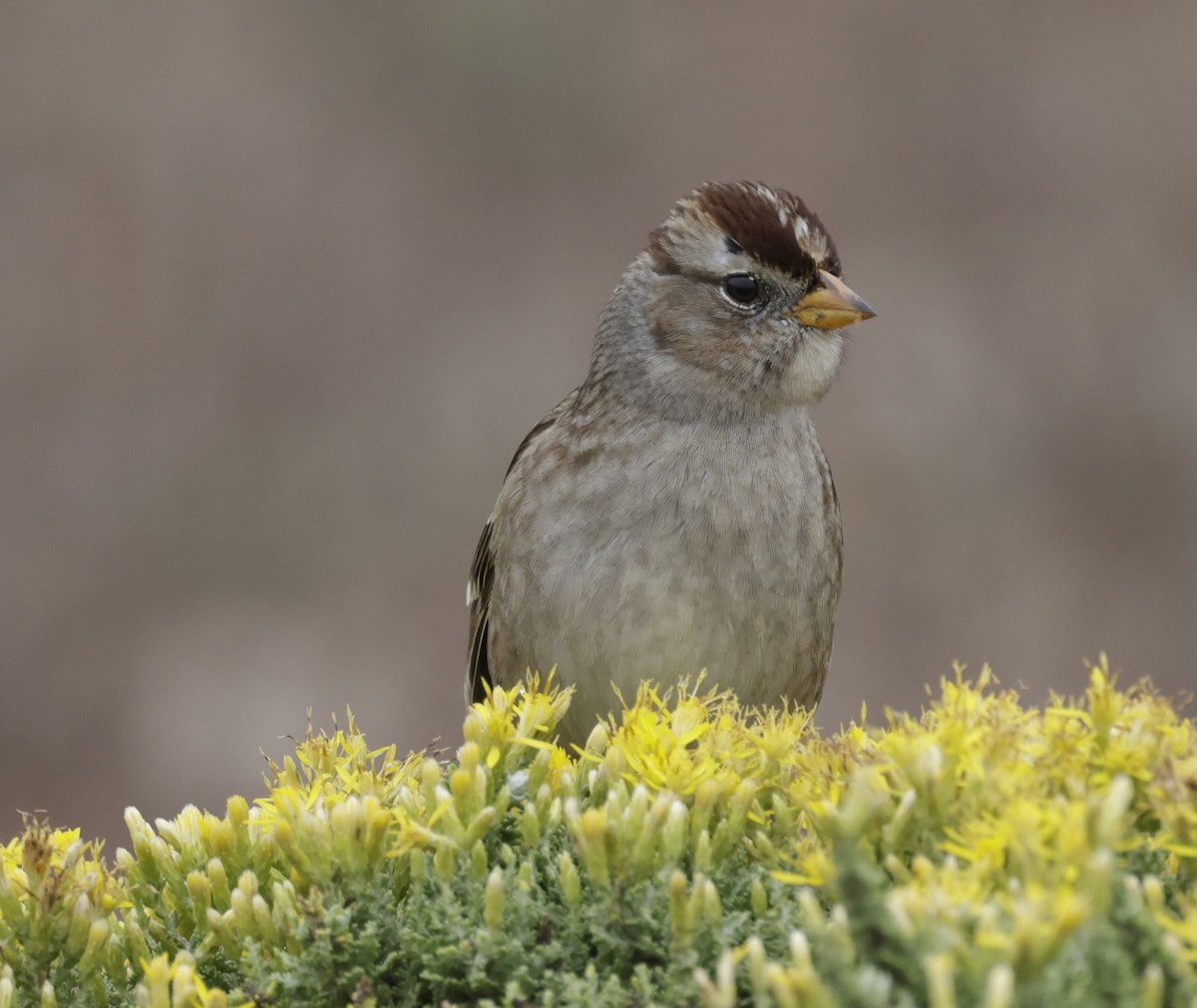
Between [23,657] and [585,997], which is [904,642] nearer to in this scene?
[23,657]

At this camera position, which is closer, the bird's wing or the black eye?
the black eye

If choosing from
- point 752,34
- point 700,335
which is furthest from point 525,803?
point 752,34

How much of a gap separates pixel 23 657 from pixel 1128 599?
22.5ft

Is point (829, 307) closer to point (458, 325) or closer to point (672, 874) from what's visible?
point (672, 874)

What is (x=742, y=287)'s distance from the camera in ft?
15.5

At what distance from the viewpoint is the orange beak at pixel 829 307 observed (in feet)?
15.2

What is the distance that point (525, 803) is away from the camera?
2871mm

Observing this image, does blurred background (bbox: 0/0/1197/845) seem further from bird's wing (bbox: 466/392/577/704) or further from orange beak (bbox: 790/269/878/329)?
orange beak (bbox: 790/269/878/329)

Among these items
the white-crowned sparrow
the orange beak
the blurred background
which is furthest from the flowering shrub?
the blurred background

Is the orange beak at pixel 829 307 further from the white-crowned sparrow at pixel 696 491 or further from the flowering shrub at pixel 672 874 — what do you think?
the flowering shrub at pixel 672 874

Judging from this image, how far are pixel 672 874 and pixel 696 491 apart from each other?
2.10 m

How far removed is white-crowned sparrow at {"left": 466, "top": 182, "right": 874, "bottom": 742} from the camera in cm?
446

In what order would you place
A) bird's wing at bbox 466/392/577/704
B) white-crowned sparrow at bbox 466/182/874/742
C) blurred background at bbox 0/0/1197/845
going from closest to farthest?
1. white-crowned sparrow at bbox 466/182/874/742
2. bird's wing at bbox 466/392/577/704
3. blurred background at bbox 0/0/1197/845

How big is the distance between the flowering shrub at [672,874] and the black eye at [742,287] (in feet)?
6.27
